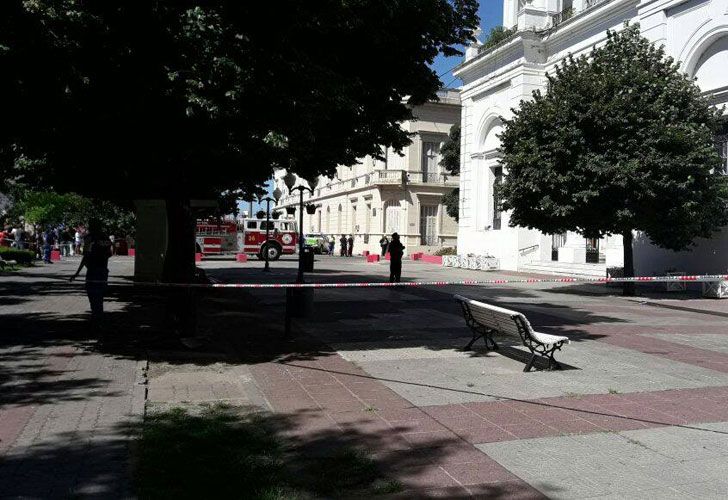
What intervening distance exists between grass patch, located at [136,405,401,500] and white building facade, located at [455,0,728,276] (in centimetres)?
1751

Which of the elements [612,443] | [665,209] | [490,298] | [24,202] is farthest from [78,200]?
[612,443]

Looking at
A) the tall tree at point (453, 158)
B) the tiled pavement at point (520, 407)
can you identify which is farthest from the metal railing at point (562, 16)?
the tiled pavement at point (520, 407)

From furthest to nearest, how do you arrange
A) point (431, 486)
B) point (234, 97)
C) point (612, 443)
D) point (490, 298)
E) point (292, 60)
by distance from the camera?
point (490, 298), point (292, 60), point (234, 97), point (612, 443), point (431, 486)

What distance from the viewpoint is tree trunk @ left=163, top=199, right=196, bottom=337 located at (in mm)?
9297

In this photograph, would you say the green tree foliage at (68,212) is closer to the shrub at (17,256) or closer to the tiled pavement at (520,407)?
the shrub at (17,256)

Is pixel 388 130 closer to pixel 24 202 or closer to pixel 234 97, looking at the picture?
pixel 234 97

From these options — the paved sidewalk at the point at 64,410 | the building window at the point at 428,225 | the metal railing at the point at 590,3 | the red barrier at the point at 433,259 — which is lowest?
the paved sidewalk at the point at 64,410

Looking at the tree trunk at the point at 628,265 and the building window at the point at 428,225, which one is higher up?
the building window at the point at 428,225

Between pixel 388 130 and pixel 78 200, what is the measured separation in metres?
37.7

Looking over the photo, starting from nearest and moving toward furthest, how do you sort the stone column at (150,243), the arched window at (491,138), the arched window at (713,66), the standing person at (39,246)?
the stone column at (150,243)
the arched window at (713,66)
the standing person at (39,246)
the arched window at (491,138)

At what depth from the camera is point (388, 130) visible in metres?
11.1

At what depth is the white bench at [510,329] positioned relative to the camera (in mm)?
7758

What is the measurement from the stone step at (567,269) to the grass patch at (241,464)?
20.9 metres

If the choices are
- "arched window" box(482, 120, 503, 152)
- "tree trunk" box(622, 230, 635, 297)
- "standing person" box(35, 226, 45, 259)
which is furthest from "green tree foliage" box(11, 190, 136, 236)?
"tree trunk" box(622, 230, 635, 297)
